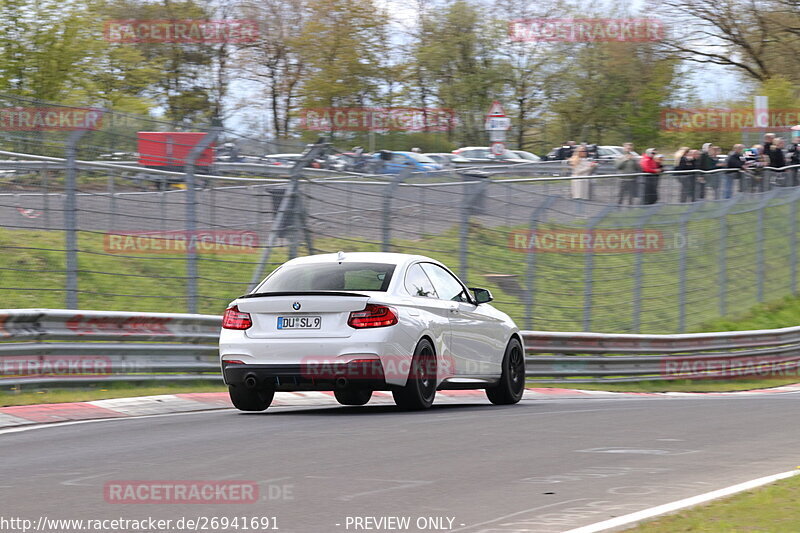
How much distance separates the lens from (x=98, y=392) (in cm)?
1223

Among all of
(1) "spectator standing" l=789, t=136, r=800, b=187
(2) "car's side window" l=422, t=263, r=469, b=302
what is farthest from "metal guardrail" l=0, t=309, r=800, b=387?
(1) "spectator standing" l=789, t=136, r=800, b=187

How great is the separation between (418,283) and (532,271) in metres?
7.17

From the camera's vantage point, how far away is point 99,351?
491 inches

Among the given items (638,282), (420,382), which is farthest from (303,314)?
(638,282)

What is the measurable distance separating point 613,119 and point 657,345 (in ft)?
151

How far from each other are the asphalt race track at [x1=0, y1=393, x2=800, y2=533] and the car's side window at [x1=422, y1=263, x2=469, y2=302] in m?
1.18

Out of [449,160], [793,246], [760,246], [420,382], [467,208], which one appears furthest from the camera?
[449,160]

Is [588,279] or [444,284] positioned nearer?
[444,284]

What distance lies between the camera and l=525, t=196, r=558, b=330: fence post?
60.4 feet

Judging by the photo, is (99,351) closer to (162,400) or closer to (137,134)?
(162,400)

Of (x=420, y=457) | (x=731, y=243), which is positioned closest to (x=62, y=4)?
(x=731, y=243)

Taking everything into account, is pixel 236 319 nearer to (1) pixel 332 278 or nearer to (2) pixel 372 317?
(1) pixel 332 278

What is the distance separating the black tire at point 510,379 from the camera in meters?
13.4

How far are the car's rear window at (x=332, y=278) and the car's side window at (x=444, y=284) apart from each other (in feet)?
2.68
